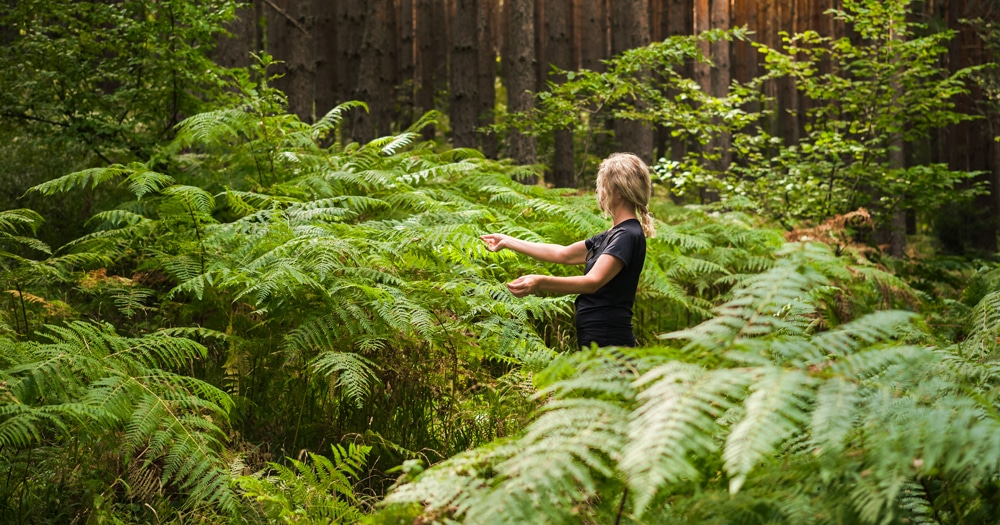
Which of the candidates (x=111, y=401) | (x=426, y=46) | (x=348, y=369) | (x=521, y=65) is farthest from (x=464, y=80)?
(x=426, y=46)

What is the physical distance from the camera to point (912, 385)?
219 centimetres

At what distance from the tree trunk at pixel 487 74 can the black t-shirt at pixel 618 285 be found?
14.1 meters

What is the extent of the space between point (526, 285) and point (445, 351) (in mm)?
940

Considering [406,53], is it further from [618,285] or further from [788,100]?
[618,285]

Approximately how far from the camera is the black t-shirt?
3656 mm

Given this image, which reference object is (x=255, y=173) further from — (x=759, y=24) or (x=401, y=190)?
(x=759, y=24)

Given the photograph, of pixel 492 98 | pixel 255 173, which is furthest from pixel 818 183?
pixel 492 98

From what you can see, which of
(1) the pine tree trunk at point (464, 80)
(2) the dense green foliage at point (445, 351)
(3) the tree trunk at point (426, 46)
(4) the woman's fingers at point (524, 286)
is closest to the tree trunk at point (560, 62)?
(1) the pine tree trunk at point (464, 80)

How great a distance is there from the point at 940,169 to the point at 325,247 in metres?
8.12

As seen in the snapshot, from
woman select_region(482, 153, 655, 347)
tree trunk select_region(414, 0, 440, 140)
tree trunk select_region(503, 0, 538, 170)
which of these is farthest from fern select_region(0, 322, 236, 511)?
tree trunk select_region(414, 0, 440, 140)

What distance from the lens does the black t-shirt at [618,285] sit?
366cm

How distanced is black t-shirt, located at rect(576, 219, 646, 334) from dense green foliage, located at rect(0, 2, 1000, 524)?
0.32 m

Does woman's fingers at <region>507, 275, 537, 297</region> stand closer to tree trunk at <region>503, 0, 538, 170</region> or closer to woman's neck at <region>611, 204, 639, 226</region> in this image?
woman's neck at <region>611, 204, 639, 226</region>

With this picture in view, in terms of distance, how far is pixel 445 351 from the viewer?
422 cm
